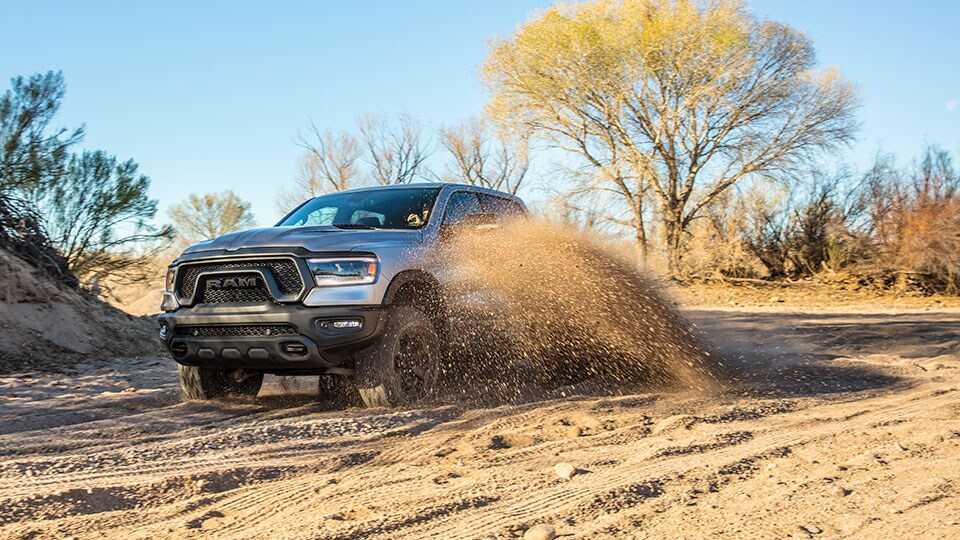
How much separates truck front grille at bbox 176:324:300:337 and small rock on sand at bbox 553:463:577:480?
2.27 m

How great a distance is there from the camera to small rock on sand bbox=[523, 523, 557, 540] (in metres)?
2.77

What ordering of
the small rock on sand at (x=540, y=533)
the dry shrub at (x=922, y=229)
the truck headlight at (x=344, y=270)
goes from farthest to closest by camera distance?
the dry shrub at (x=922, y=229), the truck headlight at (x=344, y=270), the small rock on sand at (x=540, y=533)

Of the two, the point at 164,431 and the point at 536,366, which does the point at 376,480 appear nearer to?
the point at 164,431

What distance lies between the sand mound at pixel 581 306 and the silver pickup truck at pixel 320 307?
528 mm

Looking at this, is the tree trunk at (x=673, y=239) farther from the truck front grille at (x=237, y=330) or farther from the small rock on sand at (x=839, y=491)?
the small rock on sand at (x=839, y=491)

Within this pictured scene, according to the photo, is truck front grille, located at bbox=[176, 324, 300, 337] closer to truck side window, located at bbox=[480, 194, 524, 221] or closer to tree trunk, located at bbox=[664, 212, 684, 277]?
truck side window, located at bbox=[480, 194, 524, 221]

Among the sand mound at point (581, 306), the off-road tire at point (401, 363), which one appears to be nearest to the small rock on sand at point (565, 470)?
the off-road tire at point (401, 363)

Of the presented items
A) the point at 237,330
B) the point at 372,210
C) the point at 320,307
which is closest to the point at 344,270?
the point at 320,307

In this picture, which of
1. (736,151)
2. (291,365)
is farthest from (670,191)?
(291,365)

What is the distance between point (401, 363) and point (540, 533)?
2975 millimetres

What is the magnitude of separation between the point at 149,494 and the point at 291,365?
1.84 m

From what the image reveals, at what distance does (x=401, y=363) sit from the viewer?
18.5ft

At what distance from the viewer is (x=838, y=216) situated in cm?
2405

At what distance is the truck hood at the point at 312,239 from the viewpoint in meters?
5.39
